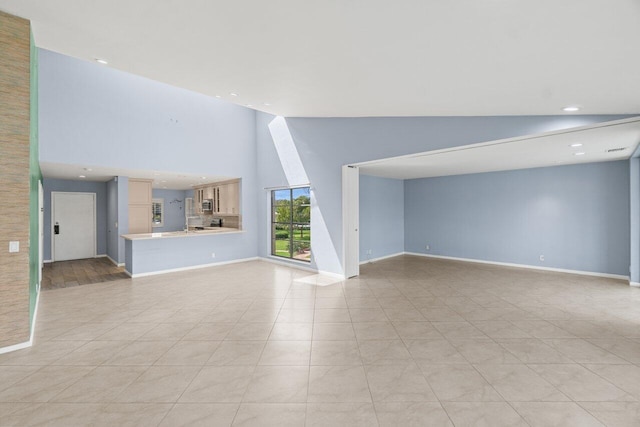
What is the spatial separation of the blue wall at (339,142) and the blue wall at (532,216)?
391 cm

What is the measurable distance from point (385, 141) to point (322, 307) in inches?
126

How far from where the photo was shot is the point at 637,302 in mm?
4559

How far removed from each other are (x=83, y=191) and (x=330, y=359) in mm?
9683

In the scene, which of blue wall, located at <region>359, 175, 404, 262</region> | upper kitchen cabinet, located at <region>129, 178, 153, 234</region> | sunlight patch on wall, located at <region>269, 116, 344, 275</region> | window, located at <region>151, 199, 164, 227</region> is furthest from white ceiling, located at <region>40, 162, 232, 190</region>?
blue wall, located at <region>359, 175, 404, 262</region>

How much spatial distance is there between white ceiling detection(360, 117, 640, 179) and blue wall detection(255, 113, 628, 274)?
15 centimetres

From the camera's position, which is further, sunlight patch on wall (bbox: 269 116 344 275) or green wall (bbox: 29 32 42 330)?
sunlight patch on wall (bbox: 269 116 344 275)

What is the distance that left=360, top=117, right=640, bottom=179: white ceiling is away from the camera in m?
3.83

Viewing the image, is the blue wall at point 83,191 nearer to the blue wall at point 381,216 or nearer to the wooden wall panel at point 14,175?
the wooden wall panel at point 14,175

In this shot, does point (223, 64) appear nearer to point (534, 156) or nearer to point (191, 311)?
point (191, 311)

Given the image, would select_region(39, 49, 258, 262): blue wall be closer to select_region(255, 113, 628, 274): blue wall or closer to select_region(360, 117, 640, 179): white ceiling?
select_region(255, 113, 628, 274): blue wall

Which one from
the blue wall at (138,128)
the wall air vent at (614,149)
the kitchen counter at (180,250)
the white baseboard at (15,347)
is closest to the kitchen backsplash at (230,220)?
the blue wall at (138,128)

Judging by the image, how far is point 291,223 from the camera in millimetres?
7801

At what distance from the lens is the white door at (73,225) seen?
27.7 ft

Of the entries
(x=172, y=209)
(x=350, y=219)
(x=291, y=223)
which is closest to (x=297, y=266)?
(x=291, y=223)
